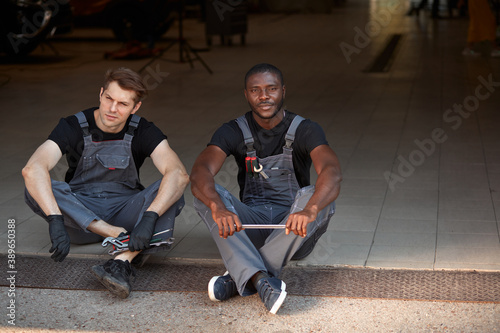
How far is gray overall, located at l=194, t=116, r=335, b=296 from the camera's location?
11.7 ft

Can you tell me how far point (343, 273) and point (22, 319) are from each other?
5.66 ft

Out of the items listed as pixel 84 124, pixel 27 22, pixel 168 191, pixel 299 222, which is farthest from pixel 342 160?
pixel 27 22

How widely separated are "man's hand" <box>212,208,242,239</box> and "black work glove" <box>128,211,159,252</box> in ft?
1.53

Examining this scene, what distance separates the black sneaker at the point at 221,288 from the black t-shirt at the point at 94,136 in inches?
37.3

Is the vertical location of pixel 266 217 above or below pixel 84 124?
below

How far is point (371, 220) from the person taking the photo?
4.83m

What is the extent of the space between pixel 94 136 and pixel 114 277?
927mm

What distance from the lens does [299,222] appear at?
343 cm

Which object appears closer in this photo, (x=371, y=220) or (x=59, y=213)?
(x=59, y=213)

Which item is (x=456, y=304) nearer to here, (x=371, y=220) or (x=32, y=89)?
(x=371, y=220)

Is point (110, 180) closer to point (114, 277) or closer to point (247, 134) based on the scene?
point (114, 277)

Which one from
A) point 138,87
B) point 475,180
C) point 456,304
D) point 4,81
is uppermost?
point 138,87

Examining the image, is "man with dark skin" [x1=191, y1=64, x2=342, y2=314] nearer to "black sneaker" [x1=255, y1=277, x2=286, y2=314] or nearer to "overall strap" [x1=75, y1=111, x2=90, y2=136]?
"black sneaker" [x1=255, y1=277, x2=286, y2=314]

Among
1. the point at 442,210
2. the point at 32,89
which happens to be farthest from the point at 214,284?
the point at 32,89
